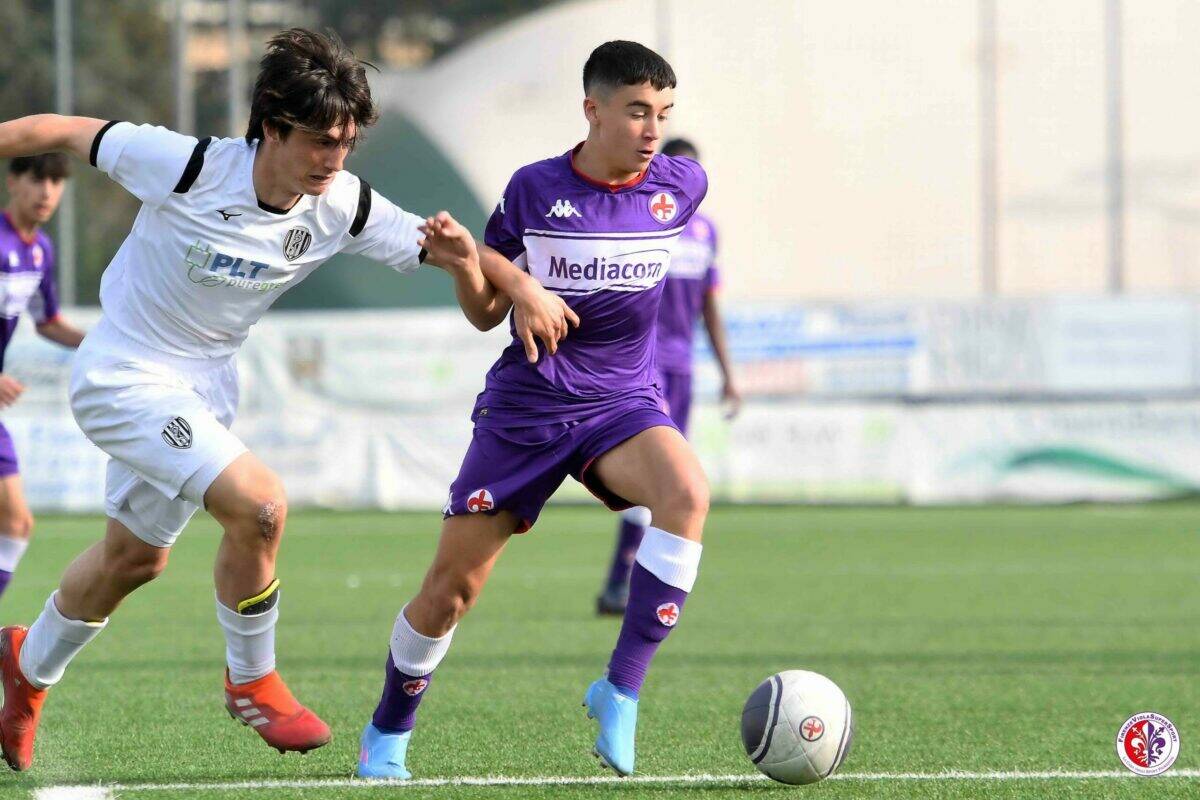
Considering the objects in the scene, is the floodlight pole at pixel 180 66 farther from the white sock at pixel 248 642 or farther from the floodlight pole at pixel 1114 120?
the white sock at pixel 248 642

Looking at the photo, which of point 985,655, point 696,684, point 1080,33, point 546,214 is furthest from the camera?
point 1080,33

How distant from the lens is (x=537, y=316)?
15.7 feet

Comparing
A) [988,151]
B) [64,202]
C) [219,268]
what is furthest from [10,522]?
[988,151]

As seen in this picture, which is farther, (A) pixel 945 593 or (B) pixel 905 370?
(B) pixel 905 370

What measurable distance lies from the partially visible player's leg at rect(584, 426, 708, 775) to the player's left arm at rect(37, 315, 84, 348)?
125 inches

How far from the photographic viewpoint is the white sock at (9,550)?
7.12 m

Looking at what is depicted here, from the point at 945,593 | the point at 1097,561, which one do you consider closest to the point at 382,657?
the point at 945,593

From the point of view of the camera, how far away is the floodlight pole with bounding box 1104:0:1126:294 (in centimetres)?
2253

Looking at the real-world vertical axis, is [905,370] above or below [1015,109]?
below

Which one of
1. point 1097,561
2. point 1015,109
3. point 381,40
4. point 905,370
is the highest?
point 381,40

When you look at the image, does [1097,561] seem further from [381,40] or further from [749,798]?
[381,40]

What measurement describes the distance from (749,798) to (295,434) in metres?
13.6

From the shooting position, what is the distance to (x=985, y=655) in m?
7.68

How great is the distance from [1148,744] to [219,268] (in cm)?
297
